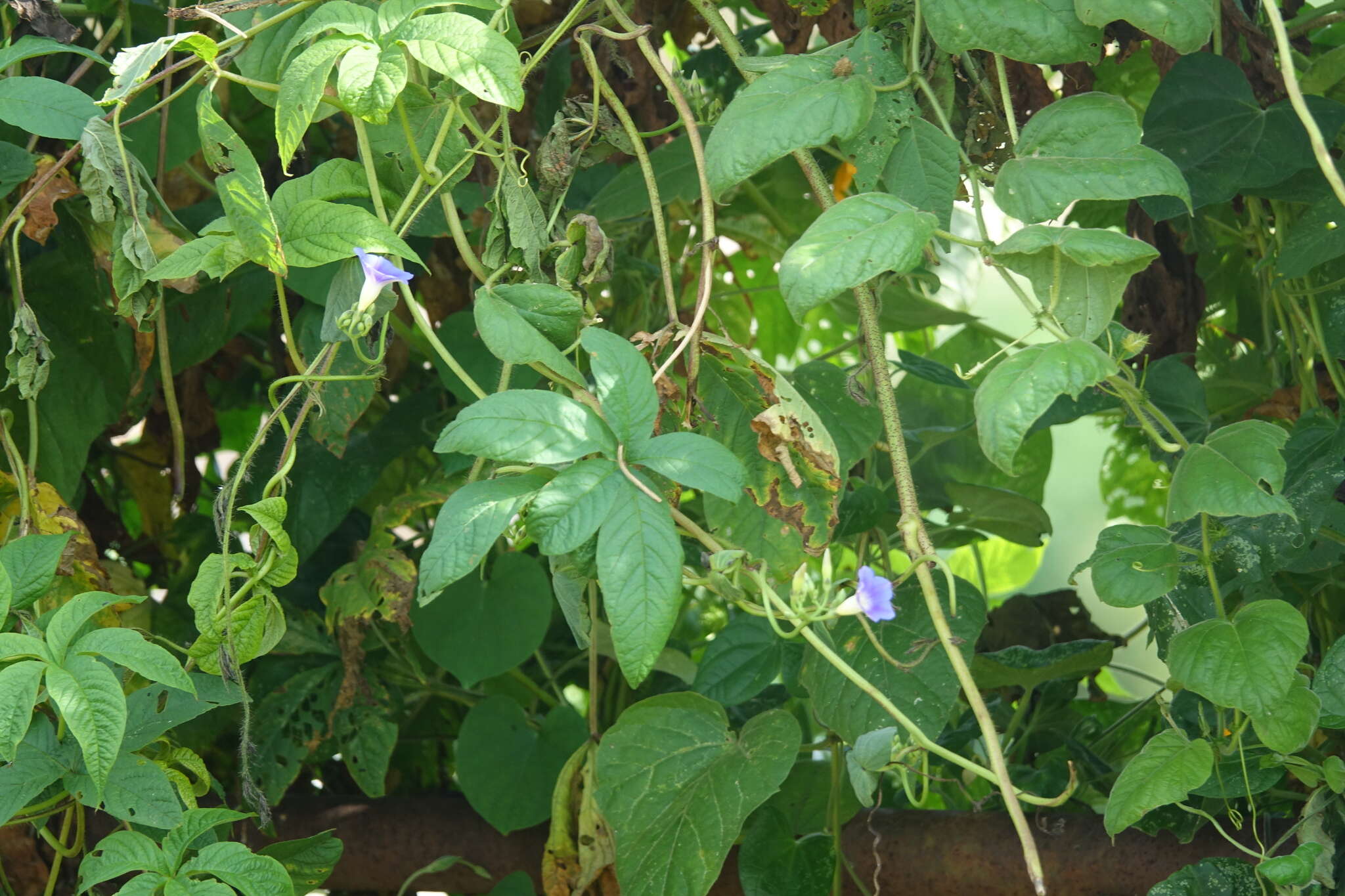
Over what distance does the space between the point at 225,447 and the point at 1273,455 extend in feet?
4.00

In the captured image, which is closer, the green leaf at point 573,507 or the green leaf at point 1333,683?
the green leaf at point 573,507

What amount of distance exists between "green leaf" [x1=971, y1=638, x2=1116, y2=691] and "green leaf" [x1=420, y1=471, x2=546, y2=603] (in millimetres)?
586

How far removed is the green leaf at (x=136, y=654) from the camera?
72 centimetres

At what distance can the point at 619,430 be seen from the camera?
63cm

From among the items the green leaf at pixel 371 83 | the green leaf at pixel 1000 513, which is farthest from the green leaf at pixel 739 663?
the green leaf at pixel 371 83

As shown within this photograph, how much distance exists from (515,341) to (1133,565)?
430 millimetres

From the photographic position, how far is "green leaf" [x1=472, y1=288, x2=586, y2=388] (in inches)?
25.8

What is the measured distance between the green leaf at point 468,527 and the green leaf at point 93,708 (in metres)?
0.22

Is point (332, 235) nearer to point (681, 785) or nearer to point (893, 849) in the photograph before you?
point (681, 785)

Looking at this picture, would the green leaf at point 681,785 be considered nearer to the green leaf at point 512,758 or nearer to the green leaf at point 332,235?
the green leaf at point 512,758

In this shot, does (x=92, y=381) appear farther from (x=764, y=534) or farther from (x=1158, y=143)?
(x=1158, y=143)

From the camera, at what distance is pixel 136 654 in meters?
0.73

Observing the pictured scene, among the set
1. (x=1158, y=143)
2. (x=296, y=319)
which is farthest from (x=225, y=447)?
(x=1158, y=143)

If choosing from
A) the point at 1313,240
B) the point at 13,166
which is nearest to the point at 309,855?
the point at 13,166
